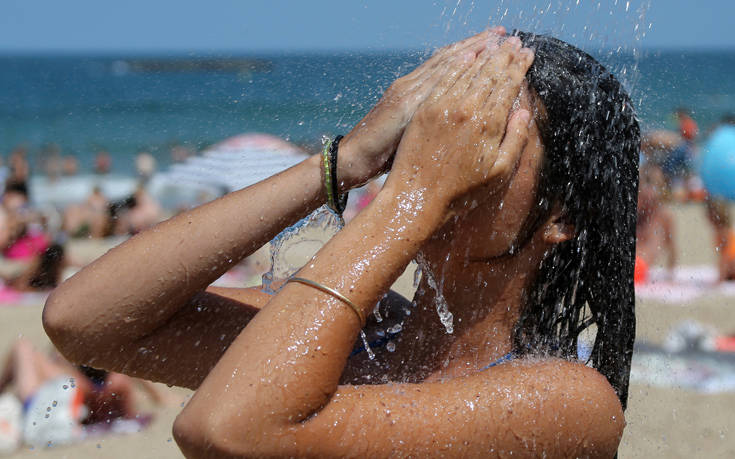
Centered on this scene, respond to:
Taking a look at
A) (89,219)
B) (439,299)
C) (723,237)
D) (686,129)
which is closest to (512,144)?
(439,299)

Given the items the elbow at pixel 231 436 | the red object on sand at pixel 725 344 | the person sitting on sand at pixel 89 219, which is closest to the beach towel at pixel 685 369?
the red object on sand at pixel 725 344

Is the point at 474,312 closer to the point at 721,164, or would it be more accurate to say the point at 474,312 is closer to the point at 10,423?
the point at 10,423

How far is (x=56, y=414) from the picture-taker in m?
5.54

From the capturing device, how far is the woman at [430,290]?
5.15 ft

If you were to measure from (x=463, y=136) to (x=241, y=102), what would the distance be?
49.6ft

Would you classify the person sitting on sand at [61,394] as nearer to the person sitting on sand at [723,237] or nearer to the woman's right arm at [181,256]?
the woman's right arm at [181,256]

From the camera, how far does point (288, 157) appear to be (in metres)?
6.74

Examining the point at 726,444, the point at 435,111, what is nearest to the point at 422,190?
the point at 435,111

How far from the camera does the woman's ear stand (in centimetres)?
196

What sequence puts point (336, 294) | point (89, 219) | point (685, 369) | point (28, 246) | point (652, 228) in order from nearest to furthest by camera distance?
point (336, 294)
point (685, 369)
point (652, 228)
point (28, 246)
point (89, 219)

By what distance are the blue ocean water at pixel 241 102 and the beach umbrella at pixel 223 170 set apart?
1.53ft

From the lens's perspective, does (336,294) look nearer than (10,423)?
Yes

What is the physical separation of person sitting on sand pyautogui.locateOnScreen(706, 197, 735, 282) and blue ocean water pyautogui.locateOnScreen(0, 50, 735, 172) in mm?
1264

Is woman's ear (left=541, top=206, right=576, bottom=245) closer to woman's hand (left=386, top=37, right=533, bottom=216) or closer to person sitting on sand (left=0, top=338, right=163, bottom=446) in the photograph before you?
woman's hand (left=386, top=37, right=533, bottom=216)
